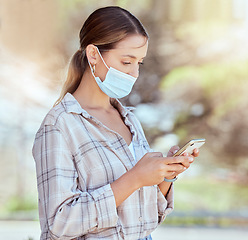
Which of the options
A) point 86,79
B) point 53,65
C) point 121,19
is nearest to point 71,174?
point 86,79

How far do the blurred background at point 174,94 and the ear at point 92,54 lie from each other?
440 cm

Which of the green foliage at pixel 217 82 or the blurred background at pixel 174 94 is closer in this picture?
the blurred background at pixel 174 94

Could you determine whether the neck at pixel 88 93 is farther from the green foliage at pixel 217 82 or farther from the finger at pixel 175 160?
the green foliage at pixel 217 82

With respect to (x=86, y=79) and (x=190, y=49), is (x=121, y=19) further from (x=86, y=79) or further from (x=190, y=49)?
(x=190, y=49)

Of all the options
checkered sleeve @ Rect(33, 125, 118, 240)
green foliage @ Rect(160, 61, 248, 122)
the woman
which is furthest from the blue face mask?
green foliage @ Rect(160, 61, 248, 122)

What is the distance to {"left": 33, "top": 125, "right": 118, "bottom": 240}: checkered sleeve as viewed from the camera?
1.37 m

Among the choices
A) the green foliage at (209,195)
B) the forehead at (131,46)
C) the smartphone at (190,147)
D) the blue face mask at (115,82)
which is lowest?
the smartphone at (190,147)

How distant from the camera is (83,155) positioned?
4.81ft

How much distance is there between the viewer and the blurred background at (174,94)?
6.11 meters

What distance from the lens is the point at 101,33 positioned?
1.61 m

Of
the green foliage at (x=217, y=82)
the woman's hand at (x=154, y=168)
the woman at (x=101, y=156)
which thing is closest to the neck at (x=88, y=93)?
the woman at (x=101, y=156)

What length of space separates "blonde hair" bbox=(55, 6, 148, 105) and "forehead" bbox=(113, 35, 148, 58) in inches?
0.6

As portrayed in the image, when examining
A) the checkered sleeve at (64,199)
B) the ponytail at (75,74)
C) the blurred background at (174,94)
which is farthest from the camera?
the blurred background at (174,94)

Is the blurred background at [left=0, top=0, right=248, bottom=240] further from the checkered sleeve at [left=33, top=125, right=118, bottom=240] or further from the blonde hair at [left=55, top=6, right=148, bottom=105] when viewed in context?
the checkered sleeve at [left=33, top=125, right=118, bottom=240]
